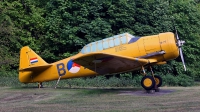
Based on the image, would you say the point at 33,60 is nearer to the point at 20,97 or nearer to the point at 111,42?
the point at 111,42

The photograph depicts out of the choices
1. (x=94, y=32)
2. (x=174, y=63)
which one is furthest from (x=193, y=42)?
(x=94, y=32)

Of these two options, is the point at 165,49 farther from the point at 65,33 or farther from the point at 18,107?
the point at 65,33

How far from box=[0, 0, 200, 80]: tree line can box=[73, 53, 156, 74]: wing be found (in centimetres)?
915

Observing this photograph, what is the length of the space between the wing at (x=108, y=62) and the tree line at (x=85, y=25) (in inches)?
360

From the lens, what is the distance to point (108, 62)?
13312 millimetres

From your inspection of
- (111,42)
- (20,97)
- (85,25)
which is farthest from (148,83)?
(85,25)

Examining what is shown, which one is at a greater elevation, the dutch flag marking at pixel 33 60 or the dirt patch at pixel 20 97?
the dutch flag marking at pixel 33 60

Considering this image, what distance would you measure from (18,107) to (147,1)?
16.8 meters

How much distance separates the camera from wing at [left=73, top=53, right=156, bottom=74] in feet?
41.0

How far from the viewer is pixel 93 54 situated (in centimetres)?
1212

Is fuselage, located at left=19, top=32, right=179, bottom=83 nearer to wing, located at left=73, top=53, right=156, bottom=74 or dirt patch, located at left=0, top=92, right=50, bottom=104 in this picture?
wing, located at left=73, top=53, right=156, bottom=74

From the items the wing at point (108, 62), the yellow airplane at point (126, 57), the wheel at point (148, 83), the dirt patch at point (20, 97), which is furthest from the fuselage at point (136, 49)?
the dirt patch at point (20, 97)

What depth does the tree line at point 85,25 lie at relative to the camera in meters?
23.6

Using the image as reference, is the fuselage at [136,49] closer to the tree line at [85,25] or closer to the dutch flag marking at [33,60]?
the dutch flag marking at [33,60]
